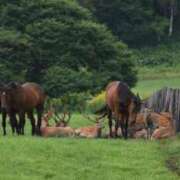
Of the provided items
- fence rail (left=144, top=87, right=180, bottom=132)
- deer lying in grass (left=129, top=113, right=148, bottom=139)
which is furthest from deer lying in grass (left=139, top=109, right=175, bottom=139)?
fence rail (left=144, top=87, right=180, bottom=132)

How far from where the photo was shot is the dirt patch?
15991 millimetres

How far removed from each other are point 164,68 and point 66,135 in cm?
4693

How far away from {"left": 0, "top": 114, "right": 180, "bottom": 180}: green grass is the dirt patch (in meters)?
0.10

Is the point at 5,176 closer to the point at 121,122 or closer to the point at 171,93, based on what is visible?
the point at 121,122

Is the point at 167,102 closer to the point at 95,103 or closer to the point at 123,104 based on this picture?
the point at 123,104

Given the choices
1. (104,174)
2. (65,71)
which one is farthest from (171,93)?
(65,71)

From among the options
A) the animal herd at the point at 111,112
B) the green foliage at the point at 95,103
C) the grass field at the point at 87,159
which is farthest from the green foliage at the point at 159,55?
the grass field at the point at 87,159

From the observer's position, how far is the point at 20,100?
71.3 feet

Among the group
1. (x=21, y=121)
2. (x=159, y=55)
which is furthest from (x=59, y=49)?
(x=159, y=55)

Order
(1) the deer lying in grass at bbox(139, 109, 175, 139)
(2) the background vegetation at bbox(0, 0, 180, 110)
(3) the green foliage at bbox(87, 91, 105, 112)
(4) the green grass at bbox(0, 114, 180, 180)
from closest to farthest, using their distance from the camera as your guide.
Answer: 1. (4) the green grass at bbox(0, 114, 180, 180)
2. (1) the deer lying in grass at bbox(139, 109, 175, 139)
3. (3) the green foliage at bbox(87, 91, 105, 112)
4. (2) the background vegetation at bbox(0, 0, 180, 110)

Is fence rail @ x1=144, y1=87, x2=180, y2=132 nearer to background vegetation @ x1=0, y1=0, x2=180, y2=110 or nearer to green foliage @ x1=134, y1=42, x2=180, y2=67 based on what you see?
background vegetation @ x1=0, y1=0, x2=180, y2=110

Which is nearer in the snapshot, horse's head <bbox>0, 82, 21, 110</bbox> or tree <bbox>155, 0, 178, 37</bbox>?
horse's head <bbox>0, 82, 21, 110</bbox>

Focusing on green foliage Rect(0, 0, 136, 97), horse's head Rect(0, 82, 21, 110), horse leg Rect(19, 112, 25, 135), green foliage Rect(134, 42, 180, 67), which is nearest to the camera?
horse's head Rect(0, 82, 21, 110)

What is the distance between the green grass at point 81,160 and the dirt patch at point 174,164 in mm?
101
